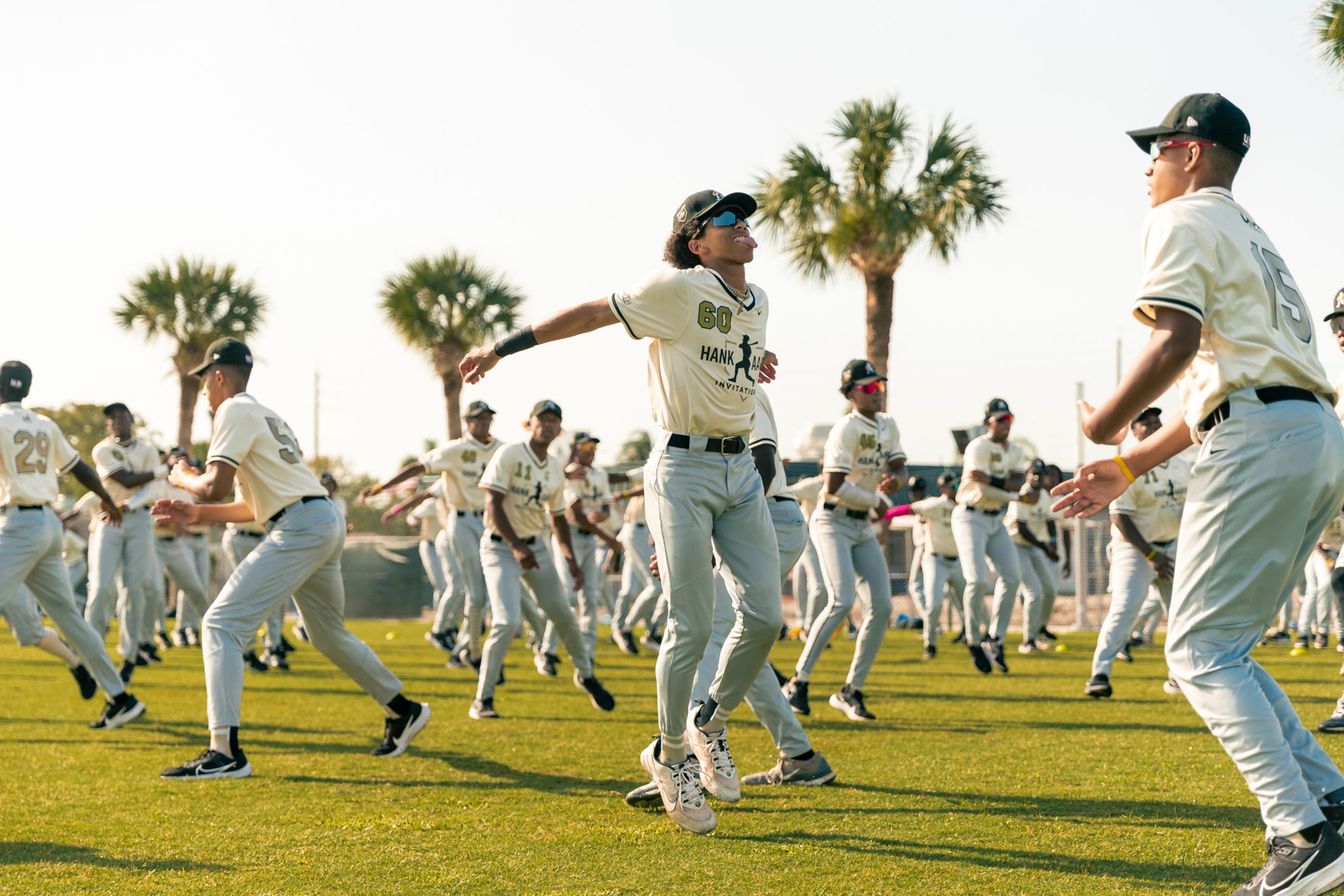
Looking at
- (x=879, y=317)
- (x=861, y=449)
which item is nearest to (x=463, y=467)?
(x=861, y=449)

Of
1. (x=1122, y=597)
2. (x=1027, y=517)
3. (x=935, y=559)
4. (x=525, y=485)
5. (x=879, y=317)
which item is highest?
(x=879, y=317)

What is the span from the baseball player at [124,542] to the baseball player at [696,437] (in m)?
7.62

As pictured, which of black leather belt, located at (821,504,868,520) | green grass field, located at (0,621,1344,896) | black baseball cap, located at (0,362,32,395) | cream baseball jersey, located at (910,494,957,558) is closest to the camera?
green grass field, located at (0,621,1344,896)

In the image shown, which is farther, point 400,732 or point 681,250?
point 400,732

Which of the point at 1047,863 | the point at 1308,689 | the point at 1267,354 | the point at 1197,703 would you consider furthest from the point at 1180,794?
the point at 1308,689

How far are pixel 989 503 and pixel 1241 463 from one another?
28.7 ft

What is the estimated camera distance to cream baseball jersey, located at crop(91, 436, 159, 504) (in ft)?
41.3

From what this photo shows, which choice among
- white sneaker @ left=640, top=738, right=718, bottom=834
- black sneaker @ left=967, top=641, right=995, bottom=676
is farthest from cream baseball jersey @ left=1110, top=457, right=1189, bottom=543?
white sneaker @ left=640, top=738, right=718, bottom=834

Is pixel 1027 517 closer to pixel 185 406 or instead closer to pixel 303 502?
pixel 303 502

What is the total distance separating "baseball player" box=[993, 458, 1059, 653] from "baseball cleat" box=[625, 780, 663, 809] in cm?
898

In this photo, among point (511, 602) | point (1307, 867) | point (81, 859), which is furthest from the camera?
point (511, 602)

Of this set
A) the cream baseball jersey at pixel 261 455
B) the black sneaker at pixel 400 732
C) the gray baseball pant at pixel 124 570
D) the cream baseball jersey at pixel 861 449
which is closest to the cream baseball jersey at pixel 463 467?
the gray baseball pant at pixel 124 570

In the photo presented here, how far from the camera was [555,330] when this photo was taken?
15.8ft

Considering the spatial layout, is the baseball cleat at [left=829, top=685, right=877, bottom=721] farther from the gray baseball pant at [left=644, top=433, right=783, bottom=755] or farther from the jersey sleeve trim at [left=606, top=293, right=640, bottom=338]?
the jersey sleeve trim at [left=606, top=293, right=640, bottom=338]
